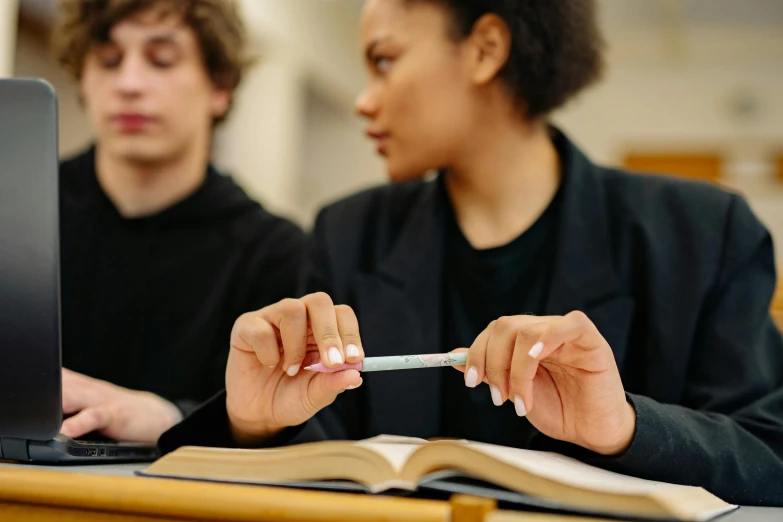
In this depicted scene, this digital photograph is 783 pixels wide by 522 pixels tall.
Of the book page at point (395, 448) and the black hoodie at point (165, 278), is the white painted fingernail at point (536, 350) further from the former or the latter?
the black hoodie at point (165, 278)

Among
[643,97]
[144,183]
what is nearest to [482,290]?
[144,183]

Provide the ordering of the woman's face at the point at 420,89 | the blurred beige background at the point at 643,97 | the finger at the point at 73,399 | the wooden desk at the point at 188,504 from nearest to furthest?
the wooden desk at the point at 188,504 < the finger at the point at 73,399 < the woman's face at the point at 420,89 < the blurred beige background at the point at 643,97

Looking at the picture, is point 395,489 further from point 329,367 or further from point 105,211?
point 105,211

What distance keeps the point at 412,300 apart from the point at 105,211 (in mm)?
565

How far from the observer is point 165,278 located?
123cm

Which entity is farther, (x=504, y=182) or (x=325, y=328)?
(x=504, y=182)

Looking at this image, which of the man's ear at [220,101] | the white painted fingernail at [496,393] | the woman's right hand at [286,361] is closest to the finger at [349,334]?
the woman's right hand at [286,361]

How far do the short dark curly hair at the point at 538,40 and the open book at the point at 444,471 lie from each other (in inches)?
23.0

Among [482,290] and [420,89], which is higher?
[420,89]

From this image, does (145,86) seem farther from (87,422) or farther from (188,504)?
(188,504)

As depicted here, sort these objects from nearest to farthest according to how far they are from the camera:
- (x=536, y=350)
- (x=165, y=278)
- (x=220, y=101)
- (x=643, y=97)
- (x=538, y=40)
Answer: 1. (x=536, y=350)
2. (x=538, y=40)
3. (x=165, y=278)
4. (x=220, y=101)
5. (x=643, y=97)

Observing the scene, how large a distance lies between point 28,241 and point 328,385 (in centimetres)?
25

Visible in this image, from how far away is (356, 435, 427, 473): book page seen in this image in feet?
1.79

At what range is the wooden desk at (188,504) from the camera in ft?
1.45
